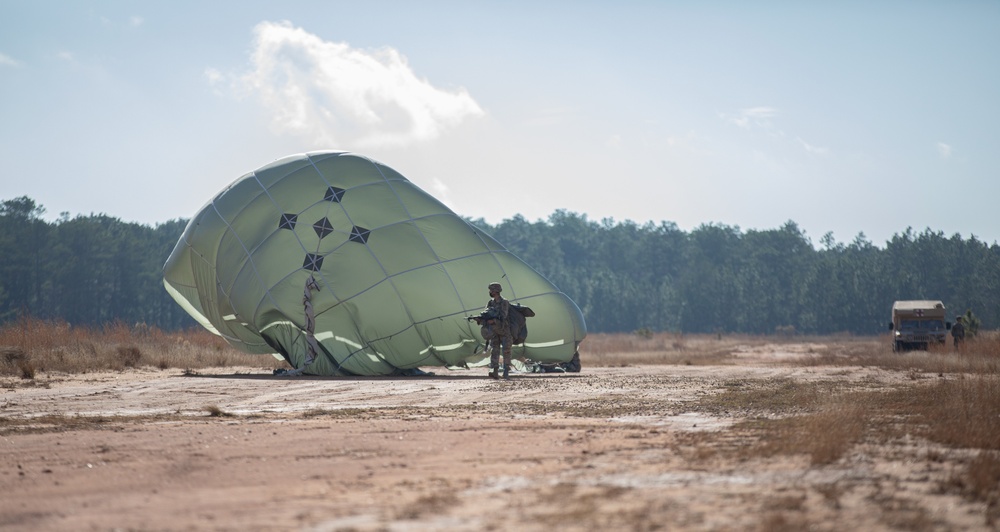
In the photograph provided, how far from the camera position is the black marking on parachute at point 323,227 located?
26.0 metres

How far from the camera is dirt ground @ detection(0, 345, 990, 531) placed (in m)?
6.82

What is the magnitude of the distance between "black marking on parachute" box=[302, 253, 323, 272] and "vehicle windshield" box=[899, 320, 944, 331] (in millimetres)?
29086

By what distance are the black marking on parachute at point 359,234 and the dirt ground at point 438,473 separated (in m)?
10.5

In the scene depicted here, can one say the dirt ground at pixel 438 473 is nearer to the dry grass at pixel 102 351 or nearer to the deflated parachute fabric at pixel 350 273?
the deflated parachute fabric at pixel 350 273

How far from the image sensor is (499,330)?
2338cm

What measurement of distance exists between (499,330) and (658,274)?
14362cm

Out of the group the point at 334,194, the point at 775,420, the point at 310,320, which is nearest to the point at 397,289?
the point at 310,320

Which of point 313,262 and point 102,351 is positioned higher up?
point 313,262

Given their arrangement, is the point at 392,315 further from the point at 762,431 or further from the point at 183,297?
the point at 762,431

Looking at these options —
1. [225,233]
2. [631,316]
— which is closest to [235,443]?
[225,233]

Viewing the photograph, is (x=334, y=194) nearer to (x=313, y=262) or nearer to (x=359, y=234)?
(x=359, y=234)

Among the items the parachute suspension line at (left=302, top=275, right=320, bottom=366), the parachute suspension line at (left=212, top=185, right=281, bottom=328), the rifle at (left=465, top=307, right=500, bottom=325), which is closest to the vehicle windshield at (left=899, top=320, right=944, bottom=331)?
the rifle at (left=465, top=307, right=500, bottom=325)

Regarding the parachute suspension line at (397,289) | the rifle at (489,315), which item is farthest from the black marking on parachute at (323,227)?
the rifle at (489,315)

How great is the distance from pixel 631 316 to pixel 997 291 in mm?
43732
